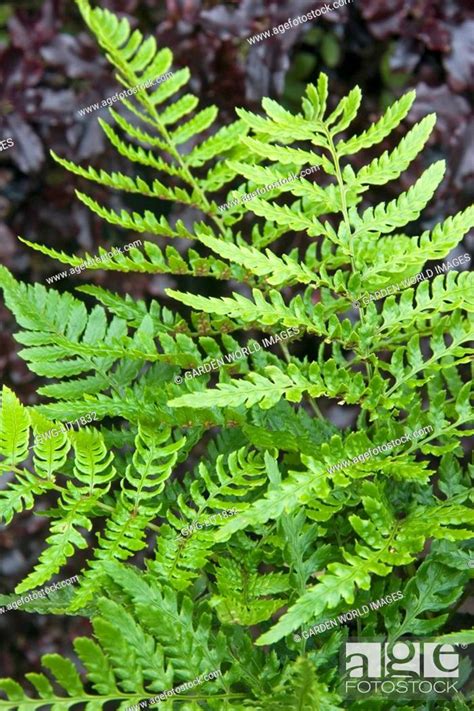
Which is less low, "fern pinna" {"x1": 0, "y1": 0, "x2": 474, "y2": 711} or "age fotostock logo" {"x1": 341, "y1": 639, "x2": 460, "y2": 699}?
"fern pinna" {"x1": 0, "y1": 0, "x2": 474, "y2": 711}

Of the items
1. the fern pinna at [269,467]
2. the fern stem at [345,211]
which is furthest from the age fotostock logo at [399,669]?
the fern stem at [345,211]

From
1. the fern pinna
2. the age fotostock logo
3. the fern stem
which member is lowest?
the age fotostock logo

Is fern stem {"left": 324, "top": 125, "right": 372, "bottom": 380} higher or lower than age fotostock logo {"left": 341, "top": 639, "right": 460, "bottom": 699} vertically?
higher

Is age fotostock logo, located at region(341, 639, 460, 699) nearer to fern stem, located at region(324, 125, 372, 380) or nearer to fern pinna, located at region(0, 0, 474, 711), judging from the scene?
fern pinna, located at region(0, 0, 474, 711)

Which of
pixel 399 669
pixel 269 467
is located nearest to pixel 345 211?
pixel 269 467

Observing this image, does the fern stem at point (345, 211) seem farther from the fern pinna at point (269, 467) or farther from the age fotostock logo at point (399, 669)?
the age fotostock logo at point (399, 669)

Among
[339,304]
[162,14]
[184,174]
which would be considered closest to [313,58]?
[162,14]

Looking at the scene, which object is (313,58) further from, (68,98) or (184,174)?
(184,174)

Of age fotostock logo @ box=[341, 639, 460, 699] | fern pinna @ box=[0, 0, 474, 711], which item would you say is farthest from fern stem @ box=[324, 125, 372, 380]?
age fotostock logo @ box=[341, 639, 460, 699]

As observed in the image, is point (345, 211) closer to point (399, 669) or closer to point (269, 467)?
point (269, 467)

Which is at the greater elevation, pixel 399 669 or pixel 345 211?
pixel 345 211
